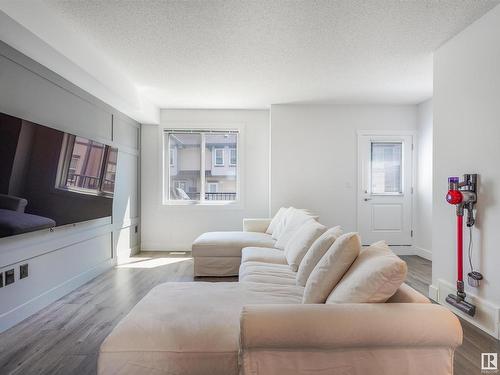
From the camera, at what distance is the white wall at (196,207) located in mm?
5184

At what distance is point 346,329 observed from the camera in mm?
1181

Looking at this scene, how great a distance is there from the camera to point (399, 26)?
2525mm

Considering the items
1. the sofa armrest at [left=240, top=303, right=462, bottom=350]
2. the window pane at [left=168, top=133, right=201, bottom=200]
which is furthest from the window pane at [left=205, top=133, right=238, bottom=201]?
the sofa armrest at [left=240, top=303, right=462, bottom=350]

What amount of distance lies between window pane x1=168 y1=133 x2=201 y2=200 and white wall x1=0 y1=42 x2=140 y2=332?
930 mm

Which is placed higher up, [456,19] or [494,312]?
[456,19]

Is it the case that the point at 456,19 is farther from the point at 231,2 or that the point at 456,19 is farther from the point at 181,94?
the point at 181,94

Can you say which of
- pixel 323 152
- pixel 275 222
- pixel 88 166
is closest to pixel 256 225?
pixel 275 222

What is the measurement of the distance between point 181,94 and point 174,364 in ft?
12.5

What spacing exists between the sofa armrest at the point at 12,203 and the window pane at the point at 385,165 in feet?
15.4

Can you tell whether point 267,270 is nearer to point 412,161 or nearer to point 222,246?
point 222,246

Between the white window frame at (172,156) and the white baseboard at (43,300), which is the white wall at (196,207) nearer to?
the white window frame at (172,156)

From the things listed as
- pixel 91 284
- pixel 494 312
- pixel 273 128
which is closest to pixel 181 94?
pixel 273 128

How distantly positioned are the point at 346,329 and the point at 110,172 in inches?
142

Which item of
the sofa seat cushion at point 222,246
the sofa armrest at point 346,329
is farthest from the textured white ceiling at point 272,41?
the sofa armrest at point 346,329
